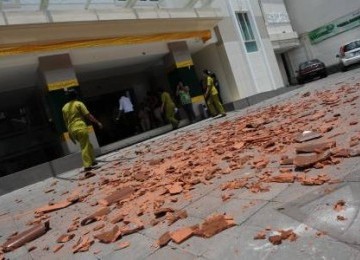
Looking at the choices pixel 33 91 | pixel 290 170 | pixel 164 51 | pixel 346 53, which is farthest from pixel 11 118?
pixel 346 53

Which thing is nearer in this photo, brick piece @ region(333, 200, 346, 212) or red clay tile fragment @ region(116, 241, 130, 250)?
brick piece @ region(333, 200, 346, 212)

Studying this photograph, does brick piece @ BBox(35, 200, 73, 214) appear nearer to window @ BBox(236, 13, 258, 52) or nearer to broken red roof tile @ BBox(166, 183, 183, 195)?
broken red roof tile @ BBox(166, 183, 183, 195)

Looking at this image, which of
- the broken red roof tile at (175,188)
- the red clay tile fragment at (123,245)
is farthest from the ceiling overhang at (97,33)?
the red clay tile fragment at (123,245)

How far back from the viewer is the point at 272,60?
21.1 m

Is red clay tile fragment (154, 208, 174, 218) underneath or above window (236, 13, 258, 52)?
underneath

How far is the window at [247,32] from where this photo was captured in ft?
64.5

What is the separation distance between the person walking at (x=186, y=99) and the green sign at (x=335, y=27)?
18199mm

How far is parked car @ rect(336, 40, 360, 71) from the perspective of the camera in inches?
871

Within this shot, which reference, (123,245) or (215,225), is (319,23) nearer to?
(215,225)

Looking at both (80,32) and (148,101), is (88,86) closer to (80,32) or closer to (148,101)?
(148,101)

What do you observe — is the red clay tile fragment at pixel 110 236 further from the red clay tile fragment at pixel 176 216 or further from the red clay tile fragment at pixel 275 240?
the red clay tile fragment at pixel 275 240

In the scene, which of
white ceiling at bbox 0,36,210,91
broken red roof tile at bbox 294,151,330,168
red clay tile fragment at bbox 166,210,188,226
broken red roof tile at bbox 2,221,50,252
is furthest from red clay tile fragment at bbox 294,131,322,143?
white ceiling at bbox 0,36,210,91

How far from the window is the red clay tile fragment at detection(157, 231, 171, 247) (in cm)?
1765

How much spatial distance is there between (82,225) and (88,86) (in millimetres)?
14437
